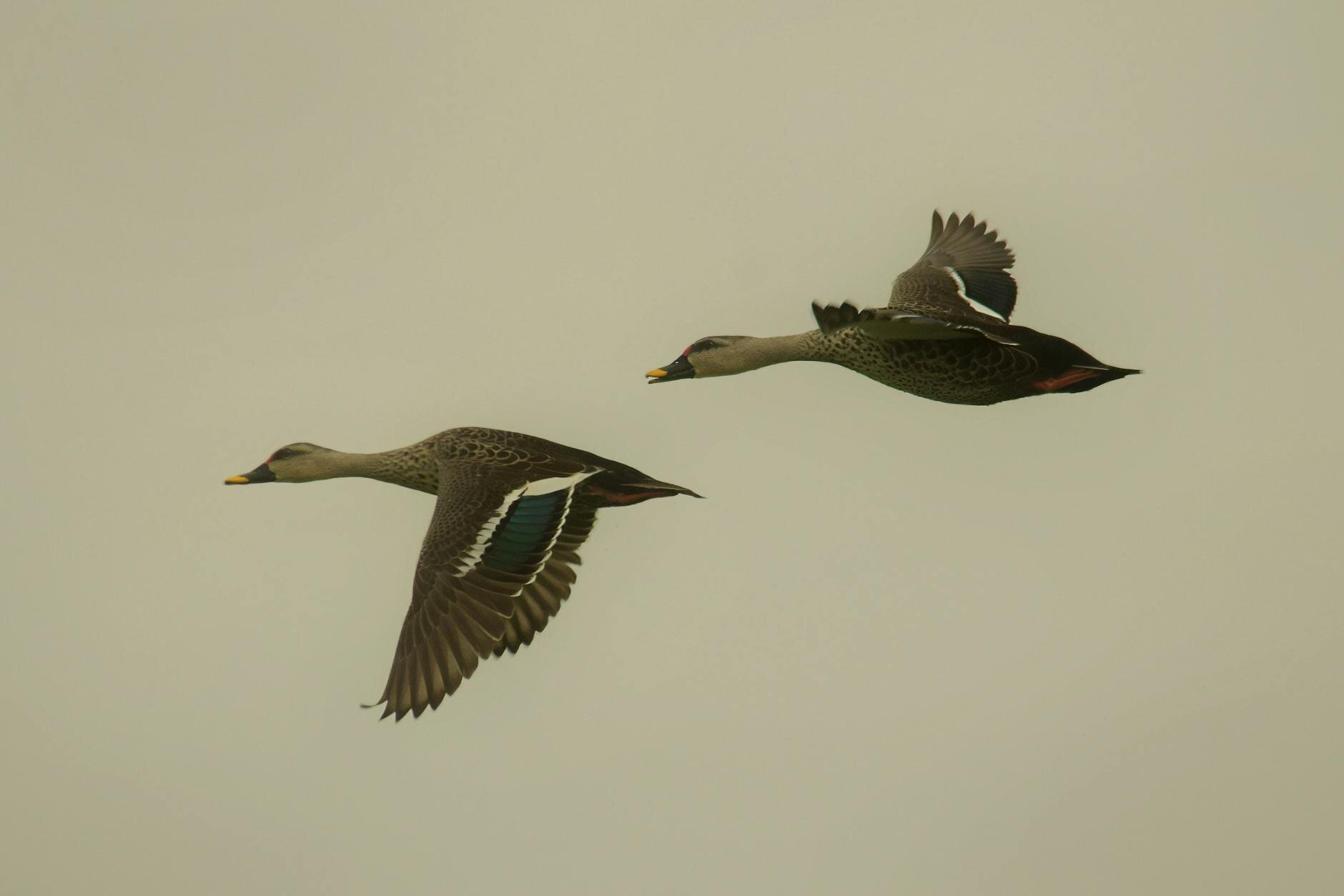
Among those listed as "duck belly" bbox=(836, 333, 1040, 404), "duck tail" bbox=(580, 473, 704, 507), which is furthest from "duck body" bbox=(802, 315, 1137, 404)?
"duck tail" bbox=(580, 473, 704, 507)

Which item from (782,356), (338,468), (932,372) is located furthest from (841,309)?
(338,468)

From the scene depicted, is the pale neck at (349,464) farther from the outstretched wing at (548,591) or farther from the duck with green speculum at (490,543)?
the outstretched wing at (548,591)

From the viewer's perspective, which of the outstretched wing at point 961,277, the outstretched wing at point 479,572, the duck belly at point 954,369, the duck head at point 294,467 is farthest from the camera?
the outstretched wing at point 961,277

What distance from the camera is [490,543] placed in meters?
16.4

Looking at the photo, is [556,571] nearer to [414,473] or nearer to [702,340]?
[414,473]

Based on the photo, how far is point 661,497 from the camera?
17578mm

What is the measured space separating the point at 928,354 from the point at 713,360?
2529 millimetres

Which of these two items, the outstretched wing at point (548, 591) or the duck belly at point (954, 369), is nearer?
the outstretched wing at point (548, 591)

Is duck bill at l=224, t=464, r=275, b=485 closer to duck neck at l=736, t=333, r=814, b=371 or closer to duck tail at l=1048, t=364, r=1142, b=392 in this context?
duck neck at l=736, t=333, r=814, b=371

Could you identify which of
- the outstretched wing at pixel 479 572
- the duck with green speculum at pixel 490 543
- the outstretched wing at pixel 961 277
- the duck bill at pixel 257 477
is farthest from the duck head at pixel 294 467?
the outstretched wing at pixel 961 277

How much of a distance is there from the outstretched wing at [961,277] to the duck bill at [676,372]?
6.61 feet

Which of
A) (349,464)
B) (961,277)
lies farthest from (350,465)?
(961,277)

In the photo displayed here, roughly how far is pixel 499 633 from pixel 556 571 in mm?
938

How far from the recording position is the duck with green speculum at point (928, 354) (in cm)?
1761
